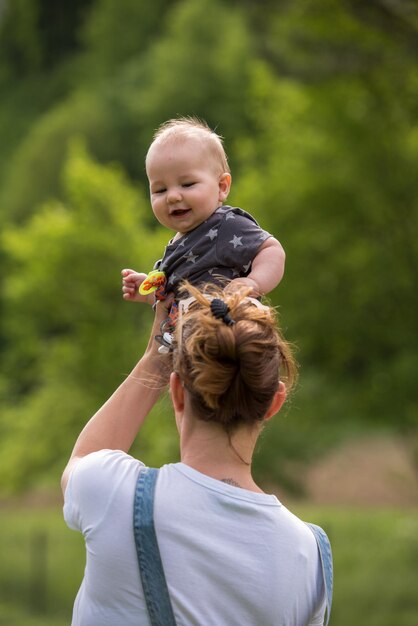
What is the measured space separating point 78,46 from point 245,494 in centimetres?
4231

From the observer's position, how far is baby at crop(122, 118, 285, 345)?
2488mm

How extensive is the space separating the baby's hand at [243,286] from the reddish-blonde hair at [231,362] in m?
0.11

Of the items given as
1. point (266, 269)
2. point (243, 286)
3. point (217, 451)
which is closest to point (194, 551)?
point (217, 451)

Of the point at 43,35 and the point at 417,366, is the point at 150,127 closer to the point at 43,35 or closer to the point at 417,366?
the point at 43,35

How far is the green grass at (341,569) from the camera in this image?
51.8 ft

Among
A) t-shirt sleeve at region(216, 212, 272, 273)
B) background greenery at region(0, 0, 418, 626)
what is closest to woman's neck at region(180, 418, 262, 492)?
t-shirt sleeve at region(216, 212, 272, 273)

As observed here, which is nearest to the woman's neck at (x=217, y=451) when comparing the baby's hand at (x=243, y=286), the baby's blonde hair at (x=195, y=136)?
the baby's hand at (x=243, y=286)

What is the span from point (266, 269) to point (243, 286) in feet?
0.77

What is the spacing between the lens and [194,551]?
1.99m

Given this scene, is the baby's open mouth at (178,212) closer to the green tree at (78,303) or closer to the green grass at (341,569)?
the green grass at (341,569)

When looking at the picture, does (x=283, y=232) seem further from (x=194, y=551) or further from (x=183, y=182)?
(x=194, y=551)

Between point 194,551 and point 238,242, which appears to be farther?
point 238,242

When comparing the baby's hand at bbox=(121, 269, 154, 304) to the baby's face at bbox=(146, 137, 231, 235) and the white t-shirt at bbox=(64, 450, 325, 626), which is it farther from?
the white t-shirt at bbox=(64, 450, 325, 626)

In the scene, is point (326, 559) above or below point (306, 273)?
below
